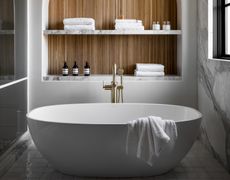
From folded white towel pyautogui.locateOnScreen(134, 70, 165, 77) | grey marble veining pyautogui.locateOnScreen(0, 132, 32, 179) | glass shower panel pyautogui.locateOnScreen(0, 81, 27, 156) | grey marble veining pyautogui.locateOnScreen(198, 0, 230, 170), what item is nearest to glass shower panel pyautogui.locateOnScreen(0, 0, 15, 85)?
glass shower panel pyautogui.locateOnScreen(0, 81, 27, 156)

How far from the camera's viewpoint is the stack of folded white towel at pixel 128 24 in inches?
188

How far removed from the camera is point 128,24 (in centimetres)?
477

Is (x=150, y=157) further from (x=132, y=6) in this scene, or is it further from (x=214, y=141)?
(x=132, y=6)

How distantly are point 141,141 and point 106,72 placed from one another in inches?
83.8

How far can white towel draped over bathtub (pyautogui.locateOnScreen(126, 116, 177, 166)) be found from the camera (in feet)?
10.1

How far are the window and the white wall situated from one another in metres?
0.48

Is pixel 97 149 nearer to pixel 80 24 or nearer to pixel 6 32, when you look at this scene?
pixel 6 32

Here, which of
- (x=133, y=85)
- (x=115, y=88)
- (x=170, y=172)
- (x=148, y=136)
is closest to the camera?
(x=148, y=136)

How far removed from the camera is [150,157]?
123 inches

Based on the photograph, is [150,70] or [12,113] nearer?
[12,113]

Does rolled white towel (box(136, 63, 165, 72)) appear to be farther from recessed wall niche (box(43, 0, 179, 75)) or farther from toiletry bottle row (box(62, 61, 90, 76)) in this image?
toiletry bottle row (box(62, 61, 90, 76))

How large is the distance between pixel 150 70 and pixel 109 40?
2.17 feet

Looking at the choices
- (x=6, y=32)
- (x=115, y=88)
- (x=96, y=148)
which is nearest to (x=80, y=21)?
(x=115, y=88)

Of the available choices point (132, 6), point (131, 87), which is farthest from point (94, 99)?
point (132, 6)
